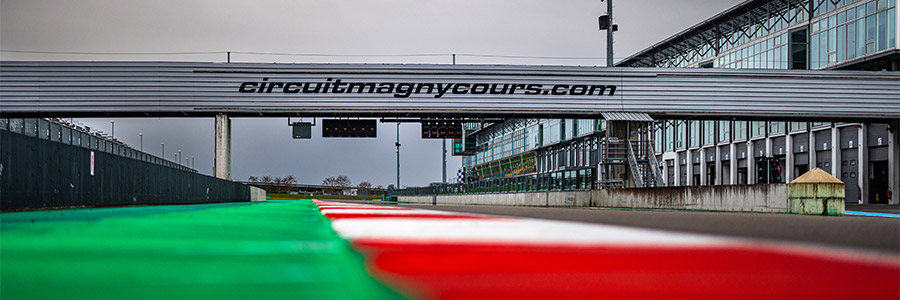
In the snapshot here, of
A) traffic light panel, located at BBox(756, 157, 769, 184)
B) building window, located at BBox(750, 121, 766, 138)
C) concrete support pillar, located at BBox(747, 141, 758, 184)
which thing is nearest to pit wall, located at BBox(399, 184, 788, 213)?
traffic light panel, located at BBox(756, 157, 769, 184)

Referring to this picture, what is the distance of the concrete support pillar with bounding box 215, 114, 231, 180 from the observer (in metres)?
39.2

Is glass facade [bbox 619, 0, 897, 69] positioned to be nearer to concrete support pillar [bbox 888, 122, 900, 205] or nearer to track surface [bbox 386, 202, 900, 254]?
concrete support pillar [bbox 888, 122, 900, 205]

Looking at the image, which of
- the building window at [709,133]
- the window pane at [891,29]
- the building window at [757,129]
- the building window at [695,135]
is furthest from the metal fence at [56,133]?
the building window at [695,135]

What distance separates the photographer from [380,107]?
39625 mm

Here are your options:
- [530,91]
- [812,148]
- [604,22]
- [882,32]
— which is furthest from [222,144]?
[812,148]

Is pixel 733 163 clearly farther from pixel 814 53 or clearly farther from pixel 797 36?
pixel 814 53

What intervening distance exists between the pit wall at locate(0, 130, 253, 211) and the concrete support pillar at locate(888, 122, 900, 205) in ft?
120

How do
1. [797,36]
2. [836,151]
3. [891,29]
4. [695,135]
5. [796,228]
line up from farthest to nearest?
[695,135] → [797,36] → [836,151] → [891,29] → [796,228]

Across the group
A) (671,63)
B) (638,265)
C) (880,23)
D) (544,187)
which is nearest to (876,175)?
(880,23)

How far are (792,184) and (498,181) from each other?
31.0 metres

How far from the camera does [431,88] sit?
40094 mm

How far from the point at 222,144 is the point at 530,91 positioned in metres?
15.7

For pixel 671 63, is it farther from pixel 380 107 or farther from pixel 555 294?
pixel 555 294

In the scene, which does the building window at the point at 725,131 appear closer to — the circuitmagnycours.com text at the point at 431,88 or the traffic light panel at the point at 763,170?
the traffic light panel at the point at 763,170
